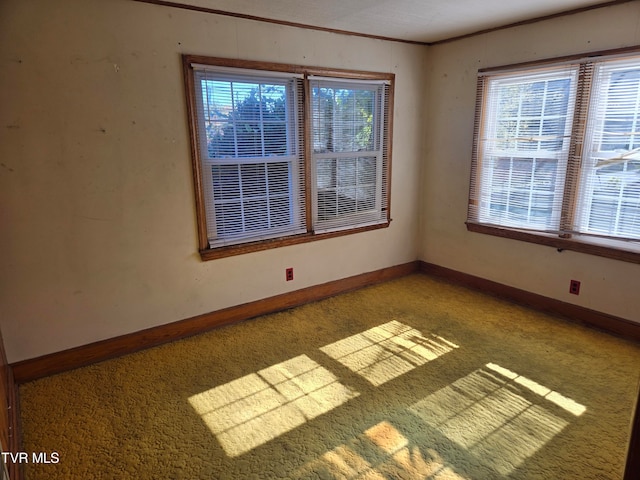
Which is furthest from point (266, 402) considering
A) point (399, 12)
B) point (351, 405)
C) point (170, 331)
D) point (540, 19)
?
point (540, 19)

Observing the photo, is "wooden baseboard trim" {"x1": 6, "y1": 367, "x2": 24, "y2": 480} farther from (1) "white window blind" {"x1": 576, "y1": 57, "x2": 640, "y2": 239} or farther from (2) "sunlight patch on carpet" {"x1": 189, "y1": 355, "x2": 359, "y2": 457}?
(1) "white window blind" {"x1": 576, "y1": 57, "x2": 640, "y2": 239}

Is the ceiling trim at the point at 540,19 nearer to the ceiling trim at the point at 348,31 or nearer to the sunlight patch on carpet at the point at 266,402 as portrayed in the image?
the ceiling trim at the point at 348,31

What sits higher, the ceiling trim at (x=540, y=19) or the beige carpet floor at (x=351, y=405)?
the ceiling trim at (x=540, y=19)

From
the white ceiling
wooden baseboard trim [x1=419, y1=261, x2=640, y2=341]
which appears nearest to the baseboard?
the white ceiling

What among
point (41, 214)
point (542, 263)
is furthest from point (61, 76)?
point (542, 263)

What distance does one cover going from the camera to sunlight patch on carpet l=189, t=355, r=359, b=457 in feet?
6.91

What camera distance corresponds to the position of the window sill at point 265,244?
3.08 metres

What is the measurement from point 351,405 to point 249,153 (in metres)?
1.94

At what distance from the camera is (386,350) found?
9.46 ft

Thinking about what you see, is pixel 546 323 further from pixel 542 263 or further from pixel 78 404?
pixel 78 404

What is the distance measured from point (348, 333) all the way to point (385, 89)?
2277 mm

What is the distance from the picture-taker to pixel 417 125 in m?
4.12

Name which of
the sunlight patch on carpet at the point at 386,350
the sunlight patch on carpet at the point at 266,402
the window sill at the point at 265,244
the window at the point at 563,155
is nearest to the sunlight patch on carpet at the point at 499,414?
the sunlight patch on carpet at the point at 386,350

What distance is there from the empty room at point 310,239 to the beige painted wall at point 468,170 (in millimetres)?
22
